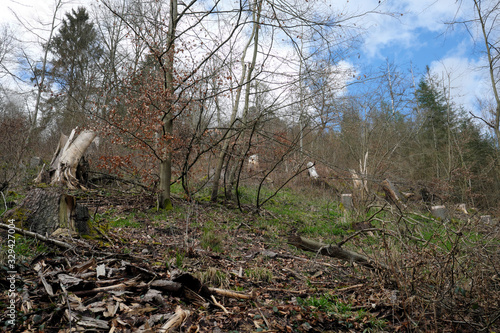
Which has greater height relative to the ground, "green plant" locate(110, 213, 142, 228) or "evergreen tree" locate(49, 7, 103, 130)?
"evergreen tree" locate(49, 7, 103, 130)

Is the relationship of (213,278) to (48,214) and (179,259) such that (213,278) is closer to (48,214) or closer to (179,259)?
(179,259)

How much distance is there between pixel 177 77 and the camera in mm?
6480

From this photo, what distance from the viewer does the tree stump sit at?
3.72m

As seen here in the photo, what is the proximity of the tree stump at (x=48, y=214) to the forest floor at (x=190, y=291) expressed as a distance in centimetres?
27

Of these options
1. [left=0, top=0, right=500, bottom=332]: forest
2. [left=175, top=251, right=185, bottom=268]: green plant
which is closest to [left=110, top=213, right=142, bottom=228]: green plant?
[left=0, top=0, right=500, bottom=332]: forest

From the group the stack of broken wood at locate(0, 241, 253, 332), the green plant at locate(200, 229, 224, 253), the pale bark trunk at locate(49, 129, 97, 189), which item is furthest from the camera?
the pale bark trunk at locate(49, 129, 97, 189)

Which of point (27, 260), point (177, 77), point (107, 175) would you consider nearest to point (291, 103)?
point (177, 77)

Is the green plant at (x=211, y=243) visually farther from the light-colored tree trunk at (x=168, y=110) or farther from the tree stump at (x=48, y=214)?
the light-colored tree trunk at (x=168, y=110)

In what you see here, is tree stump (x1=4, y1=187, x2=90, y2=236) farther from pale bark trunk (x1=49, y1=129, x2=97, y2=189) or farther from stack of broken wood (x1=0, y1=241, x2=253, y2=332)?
pale bark trunk (x1=49, y1=129, x2=97, y2=189)

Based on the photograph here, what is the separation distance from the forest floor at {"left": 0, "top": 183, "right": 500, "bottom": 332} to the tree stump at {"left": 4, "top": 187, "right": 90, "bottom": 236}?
272mm

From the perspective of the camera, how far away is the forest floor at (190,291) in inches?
89.4

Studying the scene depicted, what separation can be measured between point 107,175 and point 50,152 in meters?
6.12

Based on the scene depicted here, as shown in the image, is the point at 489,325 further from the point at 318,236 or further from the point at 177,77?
the point at 177,77

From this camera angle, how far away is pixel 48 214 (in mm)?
3840
